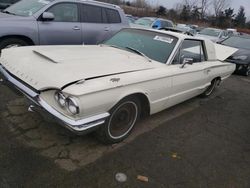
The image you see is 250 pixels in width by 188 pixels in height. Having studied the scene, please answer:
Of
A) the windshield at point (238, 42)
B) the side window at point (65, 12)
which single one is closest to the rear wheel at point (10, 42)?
the side window at point (65, 12)

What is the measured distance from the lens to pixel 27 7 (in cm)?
589

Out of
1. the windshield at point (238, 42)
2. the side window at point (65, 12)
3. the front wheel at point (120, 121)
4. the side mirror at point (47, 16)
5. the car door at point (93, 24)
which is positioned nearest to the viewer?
the front wheel at point (120, 121)

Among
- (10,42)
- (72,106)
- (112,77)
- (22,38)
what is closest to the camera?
(72,106)

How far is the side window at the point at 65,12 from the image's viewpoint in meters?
5.93

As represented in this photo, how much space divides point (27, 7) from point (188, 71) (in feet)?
13.9

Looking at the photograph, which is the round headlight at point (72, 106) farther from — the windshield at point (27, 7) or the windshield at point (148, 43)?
the windshield at point (27, 7)

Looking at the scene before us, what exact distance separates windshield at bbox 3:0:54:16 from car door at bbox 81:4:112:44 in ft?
3.42

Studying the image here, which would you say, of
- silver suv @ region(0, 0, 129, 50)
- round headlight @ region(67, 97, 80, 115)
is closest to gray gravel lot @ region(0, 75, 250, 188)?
round headlight @ region(67, 97, 80, 115)

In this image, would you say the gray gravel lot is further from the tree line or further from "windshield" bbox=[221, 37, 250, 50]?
the tree line

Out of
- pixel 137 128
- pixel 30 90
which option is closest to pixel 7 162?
pixel 30 90

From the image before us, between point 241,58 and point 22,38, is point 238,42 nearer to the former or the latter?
point 241,58

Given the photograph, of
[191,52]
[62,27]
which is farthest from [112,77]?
[62,27]

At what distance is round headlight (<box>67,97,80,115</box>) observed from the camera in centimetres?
252

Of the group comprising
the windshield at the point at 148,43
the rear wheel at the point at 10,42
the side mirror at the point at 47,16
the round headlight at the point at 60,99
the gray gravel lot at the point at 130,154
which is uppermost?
the side mirror at the point at 47,16
